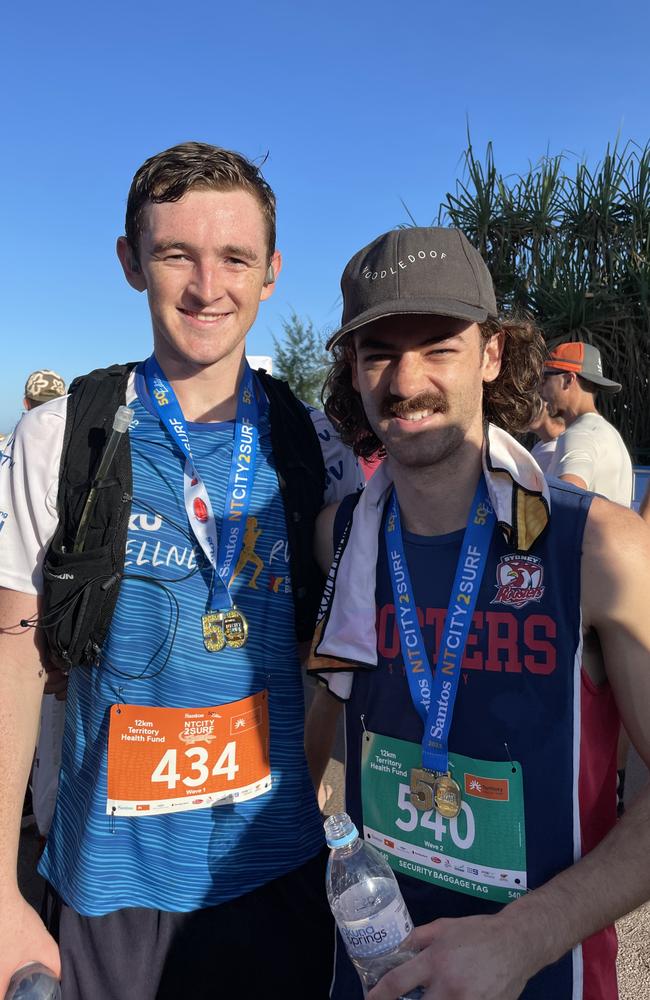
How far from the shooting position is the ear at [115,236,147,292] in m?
2.05

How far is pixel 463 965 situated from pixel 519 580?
0.77 metres

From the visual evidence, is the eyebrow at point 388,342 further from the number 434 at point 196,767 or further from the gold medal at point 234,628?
the number 434 at point 196,767

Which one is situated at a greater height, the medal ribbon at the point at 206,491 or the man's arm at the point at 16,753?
the medal ribbon at the point at 206,491

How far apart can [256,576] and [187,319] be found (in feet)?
2.44

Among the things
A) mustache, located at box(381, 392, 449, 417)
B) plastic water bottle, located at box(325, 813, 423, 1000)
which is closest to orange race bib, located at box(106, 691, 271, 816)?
plastic water bottle, located at box(325, 813, 423, 1000)

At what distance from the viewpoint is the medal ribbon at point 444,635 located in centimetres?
159

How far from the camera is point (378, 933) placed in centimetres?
134

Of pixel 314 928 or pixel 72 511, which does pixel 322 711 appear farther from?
pixel 72 511

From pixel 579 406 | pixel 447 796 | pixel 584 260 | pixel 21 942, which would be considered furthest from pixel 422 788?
pixel 584 260

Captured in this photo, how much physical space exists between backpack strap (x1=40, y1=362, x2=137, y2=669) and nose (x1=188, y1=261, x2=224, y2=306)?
404 millimetres

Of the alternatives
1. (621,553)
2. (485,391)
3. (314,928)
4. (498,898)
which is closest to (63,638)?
(314,928)

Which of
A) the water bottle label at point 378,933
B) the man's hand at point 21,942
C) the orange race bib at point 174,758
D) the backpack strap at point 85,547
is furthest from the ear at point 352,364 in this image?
the man's hand at point 21,942

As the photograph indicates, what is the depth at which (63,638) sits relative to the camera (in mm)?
1705

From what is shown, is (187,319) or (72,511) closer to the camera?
(72,511)
